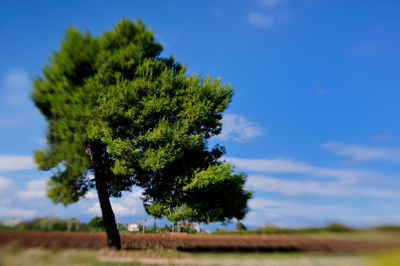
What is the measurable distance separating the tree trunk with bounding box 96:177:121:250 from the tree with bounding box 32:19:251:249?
0.20ft

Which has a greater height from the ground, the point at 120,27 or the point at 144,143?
the point at 120,27

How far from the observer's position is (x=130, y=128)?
15.8m

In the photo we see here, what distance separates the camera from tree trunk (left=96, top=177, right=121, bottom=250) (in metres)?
15.9

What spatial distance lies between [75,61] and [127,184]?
9.01m

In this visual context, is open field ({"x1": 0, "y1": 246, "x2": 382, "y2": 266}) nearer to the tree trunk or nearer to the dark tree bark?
the tree trunk

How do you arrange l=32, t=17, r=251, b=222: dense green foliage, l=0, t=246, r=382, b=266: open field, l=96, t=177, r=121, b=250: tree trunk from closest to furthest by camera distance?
l=0, t=246, r=382, b=266: open field < l=32, t=17, r=251, b=222: dense green foliage < l=96, t=177, r=121, b=250: tree trunk

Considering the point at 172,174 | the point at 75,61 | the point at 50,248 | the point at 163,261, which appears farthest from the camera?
the point at 172,174

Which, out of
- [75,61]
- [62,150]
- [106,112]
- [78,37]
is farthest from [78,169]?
[78,37]

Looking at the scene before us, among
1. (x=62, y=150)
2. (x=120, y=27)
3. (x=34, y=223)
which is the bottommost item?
(x=34, y=223)

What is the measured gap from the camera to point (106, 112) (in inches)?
591

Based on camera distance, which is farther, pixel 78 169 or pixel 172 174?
pixel 172 174

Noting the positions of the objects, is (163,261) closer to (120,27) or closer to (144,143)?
(144,143)

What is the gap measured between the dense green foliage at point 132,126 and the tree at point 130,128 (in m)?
0.06

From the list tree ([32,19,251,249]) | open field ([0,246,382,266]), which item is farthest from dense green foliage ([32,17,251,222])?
open field ([0,246,382,266])
